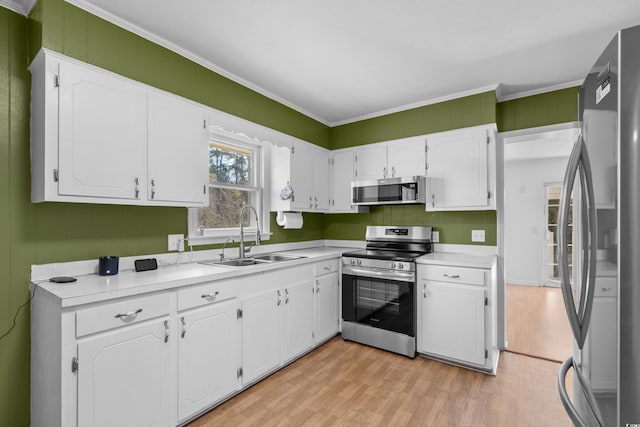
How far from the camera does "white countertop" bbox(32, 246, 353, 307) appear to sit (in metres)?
1.51

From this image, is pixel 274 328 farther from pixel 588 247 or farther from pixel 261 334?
pixel 588 247

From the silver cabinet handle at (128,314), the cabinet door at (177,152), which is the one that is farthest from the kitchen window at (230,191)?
the silver cabinet handle at (128,314)

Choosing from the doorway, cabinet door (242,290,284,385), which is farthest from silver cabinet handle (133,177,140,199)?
the doorway

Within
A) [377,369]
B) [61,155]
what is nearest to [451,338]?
[377,369]

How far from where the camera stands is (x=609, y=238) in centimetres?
88

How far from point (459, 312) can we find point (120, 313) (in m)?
2.58

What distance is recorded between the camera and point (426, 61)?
262cm

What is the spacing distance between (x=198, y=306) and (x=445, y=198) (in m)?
2.51

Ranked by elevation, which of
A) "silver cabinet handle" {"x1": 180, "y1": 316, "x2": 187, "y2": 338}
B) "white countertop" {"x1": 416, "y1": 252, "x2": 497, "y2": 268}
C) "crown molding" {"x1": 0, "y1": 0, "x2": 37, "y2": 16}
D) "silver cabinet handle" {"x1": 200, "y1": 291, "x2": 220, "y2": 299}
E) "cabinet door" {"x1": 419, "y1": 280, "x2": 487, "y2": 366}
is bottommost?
"cabinet door" {"x1": 419, "y1": 280, "x2": 487, "y2": 366}

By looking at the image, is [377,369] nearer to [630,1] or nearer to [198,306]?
[198,306]

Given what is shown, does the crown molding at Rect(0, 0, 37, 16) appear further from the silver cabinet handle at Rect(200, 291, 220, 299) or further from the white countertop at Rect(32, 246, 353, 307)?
the silver cabinet handle at Rect(200, 291, 220, 299)

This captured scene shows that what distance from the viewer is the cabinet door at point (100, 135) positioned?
172cm

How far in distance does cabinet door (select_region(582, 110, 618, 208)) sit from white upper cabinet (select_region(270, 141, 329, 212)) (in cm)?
259

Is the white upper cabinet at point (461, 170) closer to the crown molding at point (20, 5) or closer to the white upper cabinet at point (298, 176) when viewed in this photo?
the white upper cabinet at point (298, 176)
